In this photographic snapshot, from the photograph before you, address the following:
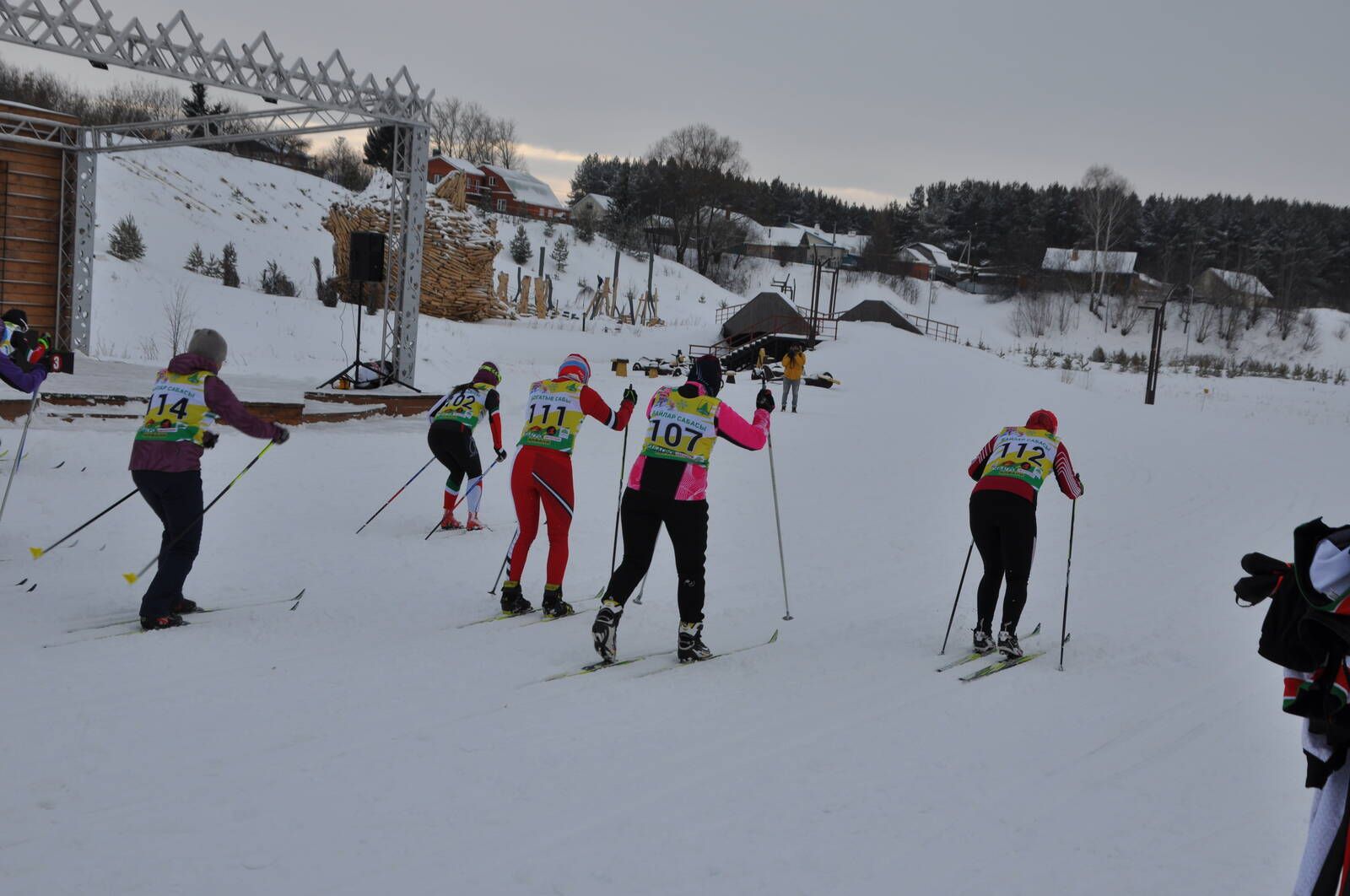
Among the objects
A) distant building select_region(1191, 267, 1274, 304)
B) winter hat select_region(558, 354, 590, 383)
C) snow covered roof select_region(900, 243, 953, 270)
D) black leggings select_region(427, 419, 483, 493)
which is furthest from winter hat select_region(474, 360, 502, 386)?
snow covered roof select_region(900, 243, 953, 270)

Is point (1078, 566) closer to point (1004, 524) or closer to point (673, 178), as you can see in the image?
point (1004, 524)

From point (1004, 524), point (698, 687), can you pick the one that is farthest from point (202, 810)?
point (1004, 524)

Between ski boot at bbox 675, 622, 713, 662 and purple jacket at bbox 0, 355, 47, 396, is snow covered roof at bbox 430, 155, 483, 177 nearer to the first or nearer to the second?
purple jacket at bbox 0, 355, 47, 396

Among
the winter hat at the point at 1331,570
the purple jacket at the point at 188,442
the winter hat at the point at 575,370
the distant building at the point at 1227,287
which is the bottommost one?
the purple jacket at the point at 188,442

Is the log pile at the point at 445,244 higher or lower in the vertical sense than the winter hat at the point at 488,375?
higher

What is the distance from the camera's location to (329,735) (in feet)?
13.5

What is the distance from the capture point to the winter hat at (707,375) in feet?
18.2

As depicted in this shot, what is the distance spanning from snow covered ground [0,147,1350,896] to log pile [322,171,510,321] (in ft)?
55.8

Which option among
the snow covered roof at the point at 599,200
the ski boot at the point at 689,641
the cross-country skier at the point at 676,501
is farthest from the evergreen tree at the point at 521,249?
the ski boot at the point at 689,641

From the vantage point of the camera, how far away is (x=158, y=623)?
5.40 meters

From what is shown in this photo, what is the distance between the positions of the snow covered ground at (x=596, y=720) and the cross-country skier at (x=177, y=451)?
1.09ft

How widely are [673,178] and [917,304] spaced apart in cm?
1631

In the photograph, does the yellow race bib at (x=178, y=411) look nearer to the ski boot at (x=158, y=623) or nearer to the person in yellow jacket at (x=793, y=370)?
the ski boot at (x=158, y=623)

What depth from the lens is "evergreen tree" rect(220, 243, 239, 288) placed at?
990 inches
